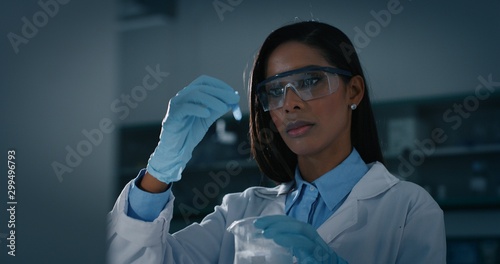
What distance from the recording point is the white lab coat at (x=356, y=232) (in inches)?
52.2

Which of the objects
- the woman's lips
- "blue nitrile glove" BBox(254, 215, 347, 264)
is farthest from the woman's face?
"blue nitrile glove" BBox(254, 215, 347, 264)

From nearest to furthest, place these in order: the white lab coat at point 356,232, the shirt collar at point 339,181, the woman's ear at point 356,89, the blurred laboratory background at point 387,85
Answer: the white lab coat at point 356,232 < the shirt collar at point 339,181 < the woman's ear at point 356,89 < the blurred laboratory background at point 387,85

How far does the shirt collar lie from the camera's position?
1559mm

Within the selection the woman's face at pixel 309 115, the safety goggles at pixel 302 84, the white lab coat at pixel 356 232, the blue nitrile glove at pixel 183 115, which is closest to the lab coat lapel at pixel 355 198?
the white lab coat at pixel 356 232

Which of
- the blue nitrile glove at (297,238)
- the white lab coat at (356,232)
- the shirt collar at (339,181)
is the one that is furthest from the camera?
the shirt collar at (339,181)

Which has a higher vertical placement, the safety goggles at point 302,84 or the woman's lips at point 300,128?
the safety goggles at point 302,84

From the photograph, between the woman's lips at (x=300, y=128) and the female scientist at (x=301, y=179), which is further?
the woman's lips at (x=300, y=128)

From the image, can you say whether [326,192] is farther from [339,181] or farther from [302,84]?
[302,84]

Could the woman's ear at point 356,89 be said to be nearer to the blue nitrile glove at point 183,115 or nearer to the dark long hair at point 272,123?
the dark long hair at point 272,123

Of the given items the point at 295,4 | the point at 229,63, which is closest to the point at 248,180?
the point at 229,63

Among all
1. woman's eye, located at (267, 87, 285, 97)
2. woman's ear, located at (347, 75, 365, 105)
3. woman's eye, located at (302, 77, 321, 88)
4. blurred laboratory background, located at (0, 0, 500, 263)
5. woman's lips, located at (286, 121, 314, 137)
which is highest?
woman's eye, located at (302, 77, 321, 88)

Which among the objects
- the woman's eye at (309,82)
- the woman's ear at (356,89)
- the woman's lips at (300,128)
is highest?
the woman's eye at (309,82)

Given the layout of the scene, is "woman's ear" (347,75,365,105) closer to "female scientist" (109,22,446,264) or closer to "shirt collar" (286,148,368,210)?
"female scientist" (109,22,446,264)

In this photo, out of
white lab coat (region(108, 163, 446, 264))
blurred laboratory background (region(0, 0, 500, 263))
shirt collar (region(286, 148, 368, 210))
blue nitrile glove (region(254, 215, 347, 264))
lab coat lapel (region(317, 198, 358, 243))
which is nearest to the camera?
blue nitrile glove (region(254, 215, 347, 264))
